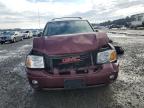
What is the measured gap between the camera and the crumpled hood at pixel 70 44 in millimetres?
4848

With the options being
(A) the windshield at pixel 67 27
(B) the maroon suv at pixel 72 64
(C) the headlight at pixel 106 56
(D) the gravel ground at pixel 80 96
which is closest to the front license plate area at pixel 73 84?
(B) the maroon suv at pixel 72 64

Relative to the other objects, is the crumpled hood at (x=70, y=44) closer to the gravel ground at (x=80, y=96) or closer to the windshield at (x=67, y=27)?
the gravel ground at (x=80, y=96)

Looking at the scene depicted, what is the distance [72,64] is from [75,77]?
0.87ft

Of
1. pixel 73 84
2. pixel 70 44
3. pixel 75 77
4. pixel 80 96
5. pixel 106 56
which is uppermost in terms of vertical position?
pixel 70 44

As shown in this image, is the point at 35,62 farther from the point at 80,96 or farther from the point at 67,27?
the point at 67,27

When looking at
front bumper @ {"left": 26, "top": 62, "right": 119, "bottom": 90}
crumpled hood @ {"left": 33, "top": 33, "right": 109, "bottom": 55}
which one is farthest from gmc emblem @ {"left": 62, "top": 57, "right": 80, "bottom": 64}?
front bumper @ {"left": 26, "top": 62, "right": 119, "bottom": 90}

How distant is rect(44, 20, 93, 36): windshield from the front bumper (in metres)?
2.04

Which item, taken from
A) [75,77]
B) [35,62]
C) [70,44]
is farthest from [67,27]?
[75,77]

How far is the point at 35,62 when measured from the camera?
4973mm

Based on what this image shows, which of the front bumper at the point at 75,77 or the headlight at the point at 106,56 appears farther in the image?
the headlight at the point at 106,56

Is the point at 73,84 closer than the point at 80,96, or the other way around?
the point at 73,84

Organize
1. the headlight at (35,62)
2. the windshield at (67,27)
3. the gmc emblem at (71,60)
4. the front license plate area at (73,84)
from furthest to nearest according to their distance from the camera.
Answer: the windshield at (67,27)
the headlight at (35,62)
the gmc emblem at (71,60)
the front license plate area at (73,84)

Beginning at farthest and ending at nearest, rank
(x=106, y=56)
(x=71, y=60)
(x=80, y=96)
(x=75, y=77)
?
(x=80, y=96)
(x=106, y=56)
(x=71, y=60)
(x=75, y=77)

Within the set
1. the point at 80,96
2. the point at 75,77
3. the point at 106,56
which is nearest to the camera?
the point at 75,77
